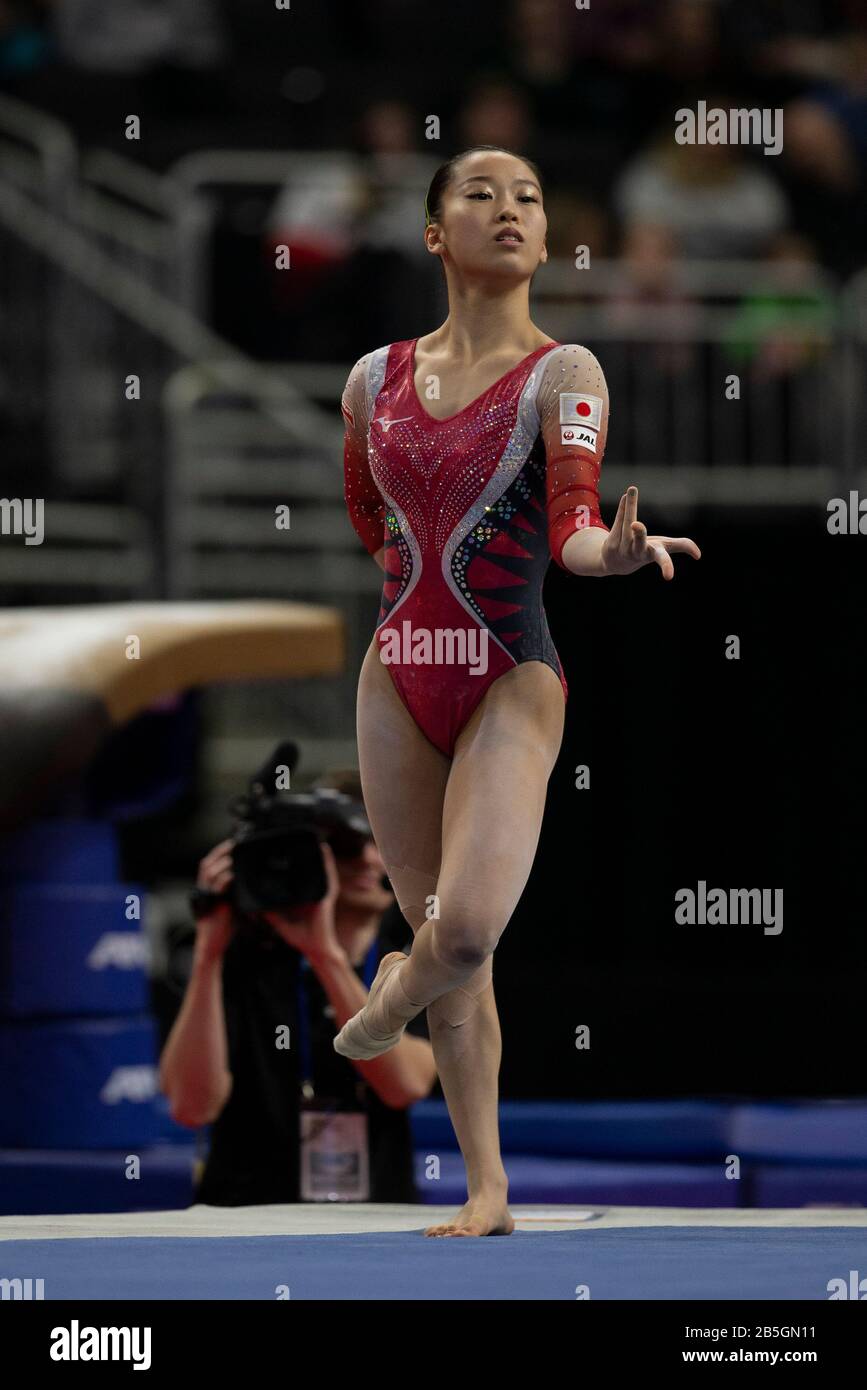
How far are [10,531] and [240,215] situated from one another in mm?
1769

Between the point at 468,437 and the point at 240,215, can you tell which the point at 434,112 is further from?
the point at 468,437

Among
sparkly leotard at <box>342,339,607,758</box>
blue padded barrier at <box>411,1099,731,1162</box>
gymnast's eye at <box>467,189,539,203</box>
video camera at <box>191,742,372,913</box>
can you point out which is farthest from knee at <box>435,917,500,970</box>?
blue padded barrier at <box>411,1099,731,1162</box>

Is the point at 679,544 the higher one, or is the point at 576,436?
the point at 576,436

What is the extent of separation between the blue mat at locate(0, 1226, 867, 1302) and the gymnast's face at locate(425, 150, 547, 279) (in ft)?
5.06

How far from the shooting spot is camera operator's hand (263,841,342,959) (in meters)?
4.53

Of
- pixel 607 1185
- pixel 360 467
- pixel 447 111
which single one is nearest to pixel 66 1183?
pixel 607 1185

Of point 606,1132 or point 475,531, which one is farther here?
point 606,1132

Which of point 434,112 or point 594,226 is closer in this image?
point 594,226

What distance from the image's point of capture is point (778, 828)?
654 centimetres

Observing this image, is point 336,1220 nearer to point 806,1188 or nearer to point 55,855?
point 55,855

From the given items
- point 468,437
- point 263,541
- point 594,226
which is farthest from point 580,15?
point 468,437

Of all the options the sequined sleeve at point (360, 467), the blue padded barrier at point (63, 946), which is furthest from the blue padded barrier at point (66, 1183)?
the sequined sleeve at point (360, 467)

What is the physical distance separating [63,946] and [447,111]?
5662 millimetres

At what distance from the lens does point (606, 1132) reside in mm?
6207
